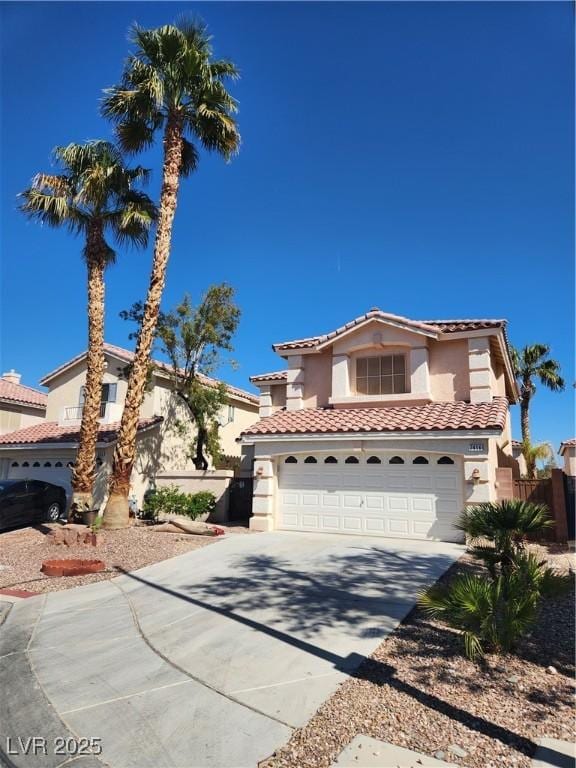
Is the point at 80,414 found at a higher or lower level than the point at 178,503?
higher

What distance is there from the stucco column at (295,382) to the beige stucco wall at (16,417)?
17.6 m

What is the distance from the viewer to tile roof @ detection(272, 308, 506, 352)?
616 inches

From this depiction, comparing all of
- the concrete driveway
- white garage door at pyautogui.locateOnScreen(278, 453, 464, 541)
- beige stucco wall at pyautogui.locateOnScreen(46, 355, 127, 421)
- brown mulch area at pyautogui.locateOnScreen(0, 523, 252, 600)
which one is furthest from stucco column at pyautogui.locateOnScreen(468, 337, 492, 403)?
beige stucco wall at pyautogui.locateOnScreen(46, 355, 127, 421)

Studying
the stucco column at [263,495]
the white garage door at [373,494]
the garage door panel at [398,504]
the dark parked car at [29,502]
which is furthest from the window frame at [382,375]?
the dark parked car at [29,502]

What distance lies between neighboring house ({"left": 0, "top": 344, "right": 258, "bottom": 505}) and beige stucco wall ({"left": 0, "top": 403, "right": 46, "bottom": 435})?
2684 millimetres

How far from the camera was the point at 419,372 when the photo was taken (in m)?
16.4

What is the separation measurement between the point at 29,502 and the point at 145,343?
7.60 meters

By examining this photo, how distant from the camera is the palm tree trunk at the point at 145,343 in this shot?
1435cm

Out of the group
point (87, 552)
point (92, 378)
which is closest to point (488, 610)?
point (87, 552)

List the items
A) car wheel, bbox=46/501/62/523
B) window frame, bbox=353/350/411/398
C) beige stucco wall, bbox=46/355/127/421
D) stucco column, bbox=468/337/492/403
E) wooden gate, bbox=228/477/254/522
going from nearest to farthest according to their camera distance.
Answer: stucco column, bbox=468/337/492/403, window frame, bbox=353/350/411/398, car wheel, bbox=46/501/62/523, wooden gate, bbox=228/477/254/522, beige stucco wall, bbox=46/355/127/421

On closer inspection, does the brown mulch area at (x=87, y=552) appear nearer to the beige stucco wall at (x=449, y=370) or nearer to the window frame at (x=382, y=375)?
the window frame at (x=382, y=375)

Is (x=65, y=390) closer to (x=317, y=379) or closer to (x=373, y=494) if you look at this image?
(x=317, y=379)

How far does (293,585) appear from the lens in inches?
340

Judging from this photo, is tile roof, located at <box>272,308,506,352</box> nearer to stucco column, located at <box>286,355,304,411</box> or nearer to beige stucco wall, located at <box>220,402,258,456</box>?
stucco column, located at <box>286,355,304,411</box>
